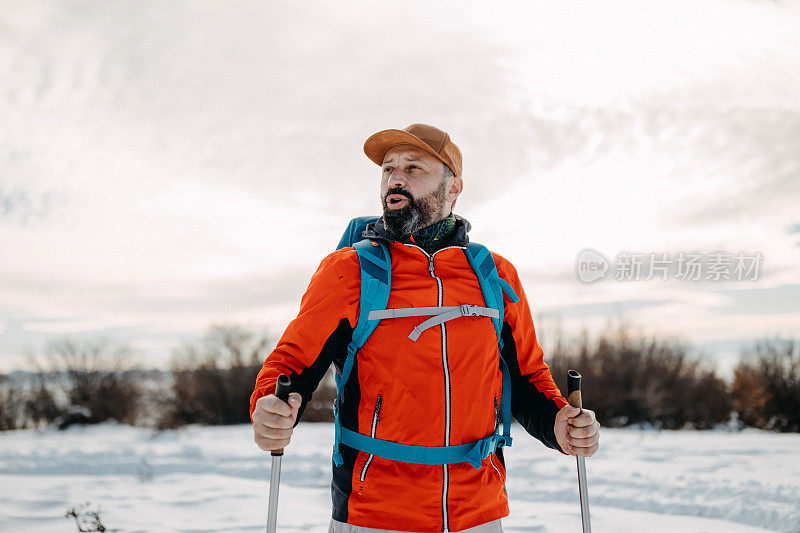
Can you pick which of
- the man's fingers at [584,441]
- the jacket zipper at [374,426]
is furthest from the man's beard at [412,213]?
the man's fingers at [584,441]

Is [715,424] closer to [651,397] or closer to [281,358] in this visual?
[651,397]

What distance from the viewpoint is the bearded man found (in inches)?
74.3

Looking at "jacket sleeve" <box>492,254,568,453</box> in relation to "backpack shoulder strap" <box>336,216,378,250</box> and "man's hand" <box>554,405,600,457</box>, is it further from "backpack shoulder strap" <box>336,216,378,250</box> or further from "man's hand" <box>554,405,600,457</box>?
"backpack shoulder strap" <box>336,216,378,250</box>

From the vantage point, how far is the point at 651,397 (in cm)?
1662

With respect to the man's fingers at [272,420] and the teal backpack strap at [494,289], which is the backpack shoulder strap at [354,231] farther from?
the man's fingers at [272,420]

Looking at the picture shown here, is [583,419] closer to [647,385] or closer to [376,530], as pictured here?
[376,530]

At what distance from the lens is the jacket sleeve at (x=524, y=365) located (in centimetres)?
222

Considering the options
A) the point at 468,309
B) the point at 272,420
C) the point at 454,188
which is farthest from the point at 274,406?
the point at 454,188

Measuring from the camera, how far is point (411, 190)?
7.75 ft

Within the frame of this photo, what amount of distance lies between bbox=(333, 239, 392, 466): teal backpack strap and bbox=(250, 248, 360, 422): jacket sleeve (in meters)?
0.04

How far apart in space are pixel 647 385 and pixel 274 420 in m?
18.1

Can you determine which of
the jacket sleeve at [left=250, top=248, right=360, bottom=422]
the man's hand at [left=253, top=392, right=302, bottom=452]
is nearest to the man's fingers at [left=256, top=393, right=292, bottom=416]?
the man's hand at [left=253, top=392, right=302, bottom=452]

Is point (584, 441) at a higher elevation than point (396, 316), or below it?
below

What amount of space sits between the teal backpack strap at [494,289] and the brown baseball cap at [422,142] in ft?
1.42
